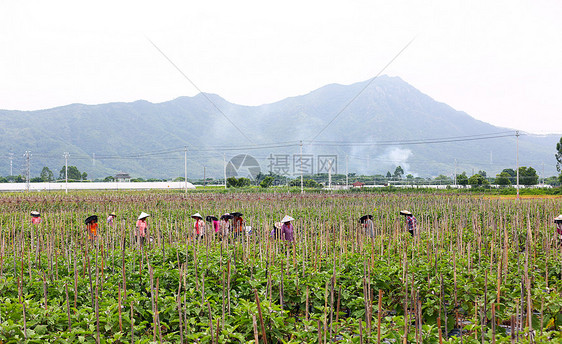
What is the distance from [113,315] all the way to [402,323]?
10.7 ft

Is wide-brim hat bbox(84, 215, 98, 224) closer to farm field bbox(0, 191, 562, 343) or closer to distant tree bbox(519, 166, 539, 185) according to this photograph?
farm field bbox(0, 191, 562, 343)

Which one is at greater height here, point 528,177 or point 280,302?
point 528,177

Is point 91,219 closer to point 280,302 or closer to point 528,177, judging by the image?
point 280,302

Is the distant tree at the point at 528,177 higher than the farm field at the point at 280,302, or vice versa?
the distant tree at the point at 528,177

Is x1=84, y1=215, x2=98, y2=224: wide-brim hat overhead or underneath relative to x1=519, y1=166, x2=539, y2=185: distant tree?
underneath

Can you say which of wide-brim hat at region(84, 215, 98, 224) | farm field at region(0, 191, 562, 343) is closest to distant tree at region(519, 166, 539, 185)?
farm field at region(0, 191, 562, 343)

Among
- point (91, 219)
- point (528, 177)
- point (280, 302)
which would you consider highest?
point (528, 177)

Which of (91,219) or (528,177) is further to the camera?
(528,177)

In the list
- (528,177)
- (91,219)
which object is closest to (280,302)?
(91,219)

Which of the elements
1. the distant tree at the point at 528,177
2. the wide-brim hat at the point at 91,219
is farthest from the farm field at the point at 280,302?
the distant tree at the point at 528,177

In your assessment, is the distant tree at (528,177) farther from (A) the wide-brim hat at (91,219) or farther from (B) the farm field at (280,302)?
(A) the wide-brim hat at (91,219)

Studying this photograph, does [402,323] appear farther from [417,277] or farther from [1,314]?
[1,314]

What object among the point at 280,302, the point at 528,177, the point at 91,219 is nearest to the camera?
the point at 280,302

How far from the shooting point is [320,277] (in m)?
6.45
